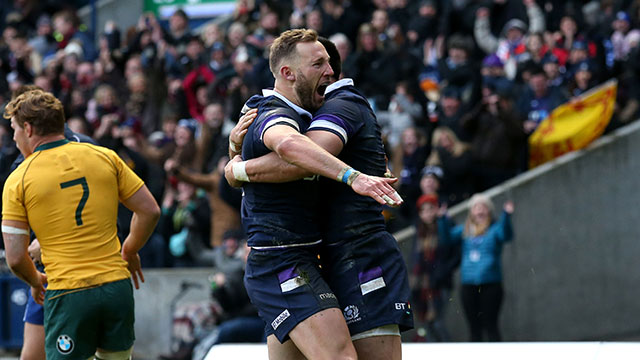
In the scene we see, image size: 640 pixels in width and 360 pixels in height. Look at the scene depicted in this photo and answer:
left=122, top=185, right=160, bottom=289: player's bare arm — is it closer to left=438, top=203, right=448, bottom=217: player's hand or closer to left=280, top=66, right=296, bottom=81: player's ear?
left=280, top=66, right=296, bottom=81: player's ear

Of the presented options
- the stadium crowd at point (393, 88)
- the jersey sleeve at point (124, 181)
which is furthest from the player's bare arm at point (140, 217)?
the stadium crowd at point (393, 88)

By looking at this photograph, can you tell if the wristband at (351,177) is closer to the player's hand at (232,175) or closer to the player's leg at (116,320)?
the player's hand at (232,175)

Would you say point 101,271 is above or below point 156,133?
below

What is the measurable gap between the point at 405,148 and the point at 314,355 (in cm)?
643

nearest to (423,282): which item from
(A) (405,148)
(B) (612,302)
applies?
(A) (405,148)

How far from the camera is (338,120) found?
184 inches

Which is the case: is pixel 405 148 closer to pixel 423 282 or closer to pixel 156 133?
pixel 423 282

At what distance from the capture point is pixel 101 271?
5.85m

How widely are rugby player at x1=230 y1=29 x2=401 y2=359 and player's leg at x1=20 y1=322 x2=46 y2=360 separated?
6.42ft

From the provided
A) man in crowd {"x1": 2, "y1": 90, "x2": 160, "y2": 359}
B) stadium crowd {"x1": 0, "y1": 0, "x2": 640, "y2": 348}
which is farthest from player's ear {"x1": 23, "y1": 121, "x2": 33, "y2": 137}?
stadium crowd {"x1": 0, "y1": 0, "x2": 640, "y2": 348}

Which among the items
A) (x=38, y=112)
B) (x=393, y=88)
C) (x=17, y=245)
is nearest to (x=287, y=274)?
(x=17, y=245)

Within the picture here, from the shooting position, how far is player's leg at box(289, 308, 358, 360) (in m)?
4.55

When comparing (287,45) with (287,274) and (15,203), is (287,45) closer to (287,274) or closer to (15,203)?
(287,274)

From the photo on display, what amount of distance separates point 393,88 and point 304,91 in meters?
7.03
